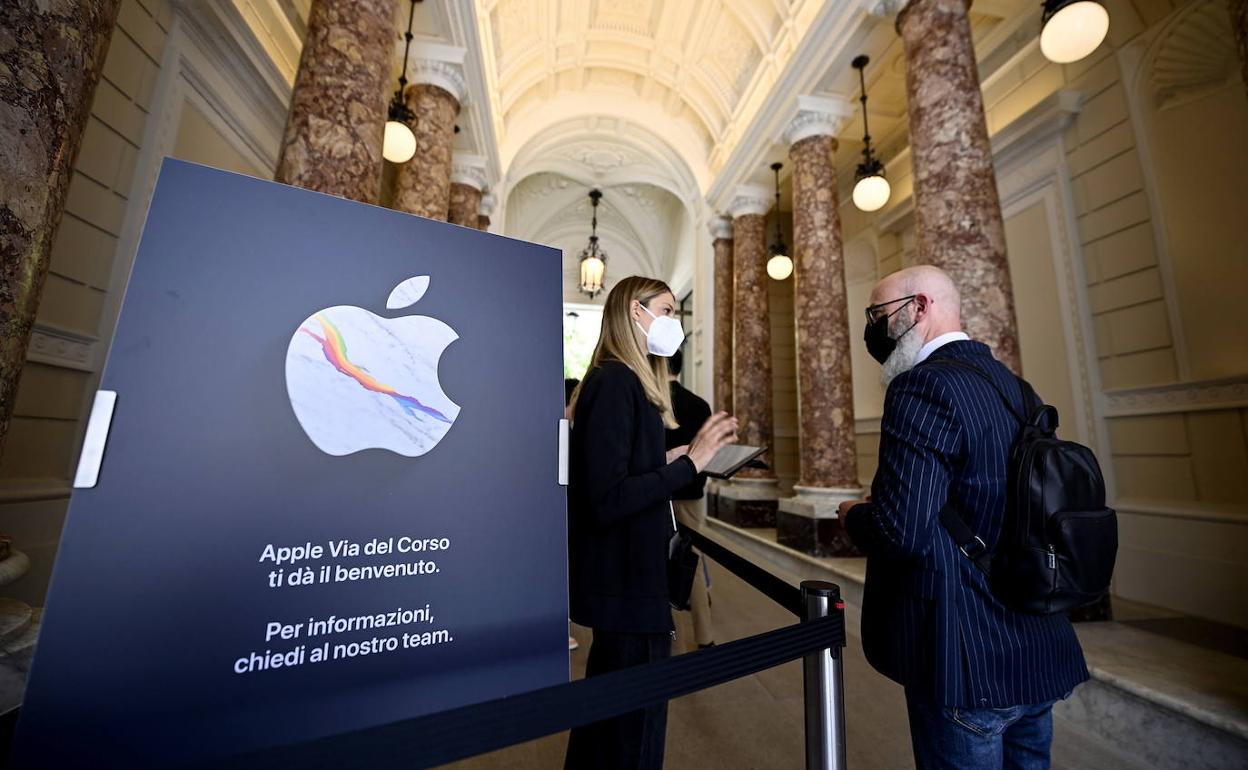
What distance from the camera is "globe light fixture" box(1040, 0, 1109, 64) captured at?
321 centimetres

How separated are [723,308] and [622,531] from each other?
8.45 meters

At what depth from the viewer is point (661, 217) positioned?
16.5 m

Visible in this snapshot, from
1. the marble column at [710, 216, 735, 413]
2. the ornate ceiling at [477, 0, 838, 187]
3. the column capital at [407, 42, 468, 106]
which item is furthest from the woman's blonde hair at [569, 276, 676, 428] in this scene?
the marble column at [710, 216, 735, 413]

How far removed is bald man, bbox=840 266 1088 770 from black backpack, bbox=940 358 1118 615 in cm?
3

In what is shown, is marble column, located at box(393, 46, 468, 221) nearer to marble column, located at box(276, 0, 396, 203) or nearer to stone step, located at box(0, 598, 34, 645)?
marble column, located at box(276, 0, 396, 203)

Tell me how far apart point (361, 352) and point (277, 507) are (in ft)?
0.93

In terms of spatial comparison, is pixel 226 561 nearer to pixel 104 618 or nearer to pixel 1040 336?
pixel 104 618

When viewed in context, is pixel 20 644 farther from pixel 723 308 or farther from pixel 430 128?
pixel 723 308

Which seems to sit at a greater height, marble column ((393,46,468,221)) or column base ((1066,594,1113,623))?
marble column ((393,46,468,221))


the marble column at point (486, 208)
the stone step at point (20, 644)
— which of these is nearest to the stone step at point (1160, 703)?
the stone step at point (20, 644)

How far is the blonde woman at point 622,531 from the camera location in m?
1.32

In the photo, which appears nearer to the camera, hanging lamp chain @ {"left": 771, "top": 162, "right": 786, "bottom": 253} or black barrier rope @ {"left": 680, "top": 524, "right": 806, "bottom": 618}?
black barrier rope @ {"left": 680, "top": 524, "right": 806, "bottom": 618}

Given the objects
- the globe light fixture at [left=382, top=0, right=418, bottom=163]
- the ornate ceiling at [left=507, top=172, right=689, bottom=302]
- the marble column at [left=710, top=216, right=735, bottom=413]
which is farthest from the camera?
the ornate ceiling at [left=507, top=172, right=689, bottom=302]


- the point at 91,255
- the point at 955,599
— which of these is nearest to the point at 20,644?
the point at 955,599
